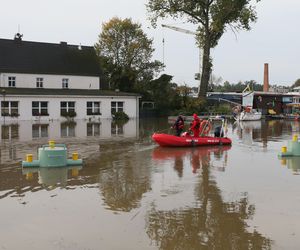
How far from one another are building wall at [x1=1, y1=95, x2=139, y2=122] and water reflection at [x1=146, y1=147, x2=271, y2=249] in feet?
112

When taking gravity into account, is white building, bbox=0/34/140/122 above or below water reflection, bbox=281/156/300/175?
above

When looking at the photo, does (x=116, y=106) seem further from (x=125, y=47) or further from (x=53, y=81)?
(x=125, y=47)

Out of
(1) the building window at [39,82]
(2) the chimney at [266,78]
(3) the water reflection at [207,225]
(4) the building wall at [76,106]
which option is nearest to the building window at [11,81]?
(1) the building window at [39,82]

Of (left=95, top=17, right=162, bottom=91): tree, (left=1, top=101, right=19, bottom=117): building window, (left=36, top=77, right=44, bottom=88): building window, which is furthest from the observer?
(left=95, top=17, right=162, bottom=91): tree

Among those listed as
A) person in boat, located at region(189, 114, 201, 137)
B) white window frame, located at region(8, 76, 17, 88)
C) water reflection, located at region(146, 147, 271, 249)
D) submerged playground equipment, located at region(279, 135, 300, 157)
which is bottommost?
water reflection, located at region(146, 147, 271, 249)

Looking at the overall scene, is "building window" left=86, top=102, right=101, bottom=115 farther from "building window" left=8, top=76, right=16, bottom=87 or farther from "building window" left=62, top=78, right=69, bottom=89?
"building window" left=8, top=76, right=16, bottom=87

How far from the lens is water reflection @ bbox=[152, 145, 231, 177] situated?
14031 mm

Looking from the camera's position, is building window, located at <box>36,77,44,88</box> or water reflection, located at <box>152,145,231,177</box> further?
building window, located at <box>36,77,44,88</box>

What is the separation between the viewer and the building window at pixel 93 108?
149 feet

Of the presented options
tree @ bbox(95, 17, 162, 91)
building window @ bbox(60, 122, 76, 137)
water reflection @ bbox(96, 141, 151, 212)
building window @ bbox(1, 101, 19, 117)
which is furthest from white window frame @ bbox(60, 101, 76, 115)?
water reflection @ bbox(96, 141, 151, 212)

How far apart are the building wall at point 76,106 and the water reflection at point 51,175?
95.5 ft

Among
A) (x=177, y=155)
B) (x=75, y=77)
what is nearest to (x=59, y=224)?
(x=177, y=155)

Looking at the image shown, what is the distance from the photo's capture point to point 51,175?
39.6 feet

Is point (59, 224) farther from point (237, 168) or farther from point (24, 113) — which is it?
point (24, 113)
